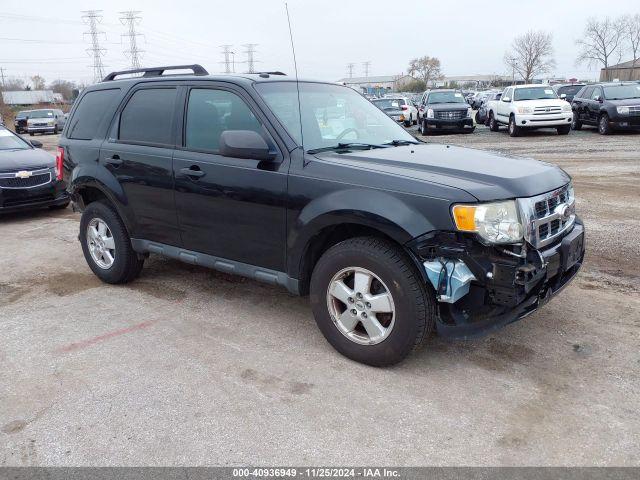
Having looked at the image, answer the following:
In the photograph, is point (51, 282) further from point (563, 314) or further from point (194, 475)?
point (563, 314)

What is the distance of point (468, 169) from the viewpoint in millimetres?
3459

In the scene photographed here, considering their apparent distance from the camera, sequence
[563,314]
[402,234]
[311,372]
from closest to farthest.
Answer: [402,234], [311,372], [563,314]

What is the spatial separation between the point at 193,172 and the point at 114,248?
1.43m

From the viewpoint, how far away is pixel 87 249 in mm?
5426

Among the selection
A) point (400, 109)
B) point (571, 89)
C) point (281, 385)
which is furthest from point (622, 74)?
point (281, 385)

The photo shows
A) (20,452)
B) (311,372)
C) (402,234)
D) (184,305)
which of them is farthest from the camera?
(184,305)

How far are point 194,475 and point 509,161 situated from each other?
2.84 meters

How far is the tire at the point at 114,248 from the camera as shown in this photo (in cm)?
505

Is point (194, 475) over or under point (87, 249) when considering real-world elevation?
under

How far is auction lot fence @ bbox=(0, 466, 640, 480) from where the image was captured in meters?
2.54

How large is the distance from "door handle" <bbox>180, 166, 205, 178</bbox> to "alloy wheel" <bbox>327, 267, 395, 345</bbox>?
4.66 feet

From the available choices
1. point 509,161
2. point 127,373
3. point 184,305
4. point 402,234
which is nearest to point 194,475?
point 127,373

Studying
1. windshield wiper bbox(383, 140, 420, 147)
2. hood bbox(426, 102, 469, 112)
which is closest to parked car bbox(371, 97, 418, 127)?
hood bbox(426, 102, 469, 112)

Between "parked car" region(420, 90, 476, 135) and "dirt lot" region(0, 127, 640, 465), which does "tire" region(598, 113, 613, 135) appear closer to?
"parked car" region(420, 90, 476, 135)
